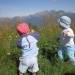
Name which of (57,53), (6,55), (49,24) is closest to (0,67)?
(6,55)

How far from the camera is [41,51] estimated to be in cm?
599

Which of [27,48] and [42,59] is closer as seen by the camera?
[27,48]

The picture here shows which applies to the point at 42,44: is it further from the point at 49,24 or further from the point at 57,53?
the point at 49,24

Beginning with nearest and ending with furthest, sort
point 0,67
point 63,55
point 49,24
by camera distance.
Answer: point 0,67 < point 63,55 < point 49,24

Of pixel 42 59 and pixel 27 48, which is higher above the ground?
pixel 27 48

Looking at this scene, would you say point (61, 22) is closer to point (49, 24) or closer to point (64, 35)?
point (64, 35)

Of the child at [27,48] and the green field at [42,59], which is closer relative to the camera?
the child at [27,48]

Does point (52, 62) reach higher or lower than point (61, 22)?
lower

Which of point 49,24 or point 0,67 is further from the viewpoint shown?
point 49,24

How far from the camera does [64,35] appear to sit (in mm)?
5246

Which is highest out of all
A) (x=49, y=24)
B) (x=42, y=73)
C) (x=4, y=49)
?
(x=49, y=24)

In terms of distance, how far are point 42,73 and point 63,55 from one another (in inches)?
27.2

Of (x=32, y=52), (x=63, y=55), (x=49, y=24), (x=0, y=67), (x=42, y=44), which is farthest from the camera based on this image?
(x=49, y=24)

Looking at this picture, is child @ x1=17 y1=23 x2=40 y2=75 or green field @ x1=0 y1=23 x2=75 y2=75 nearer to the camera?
child @ x1=17 y1=23 x2=40 y2=75
